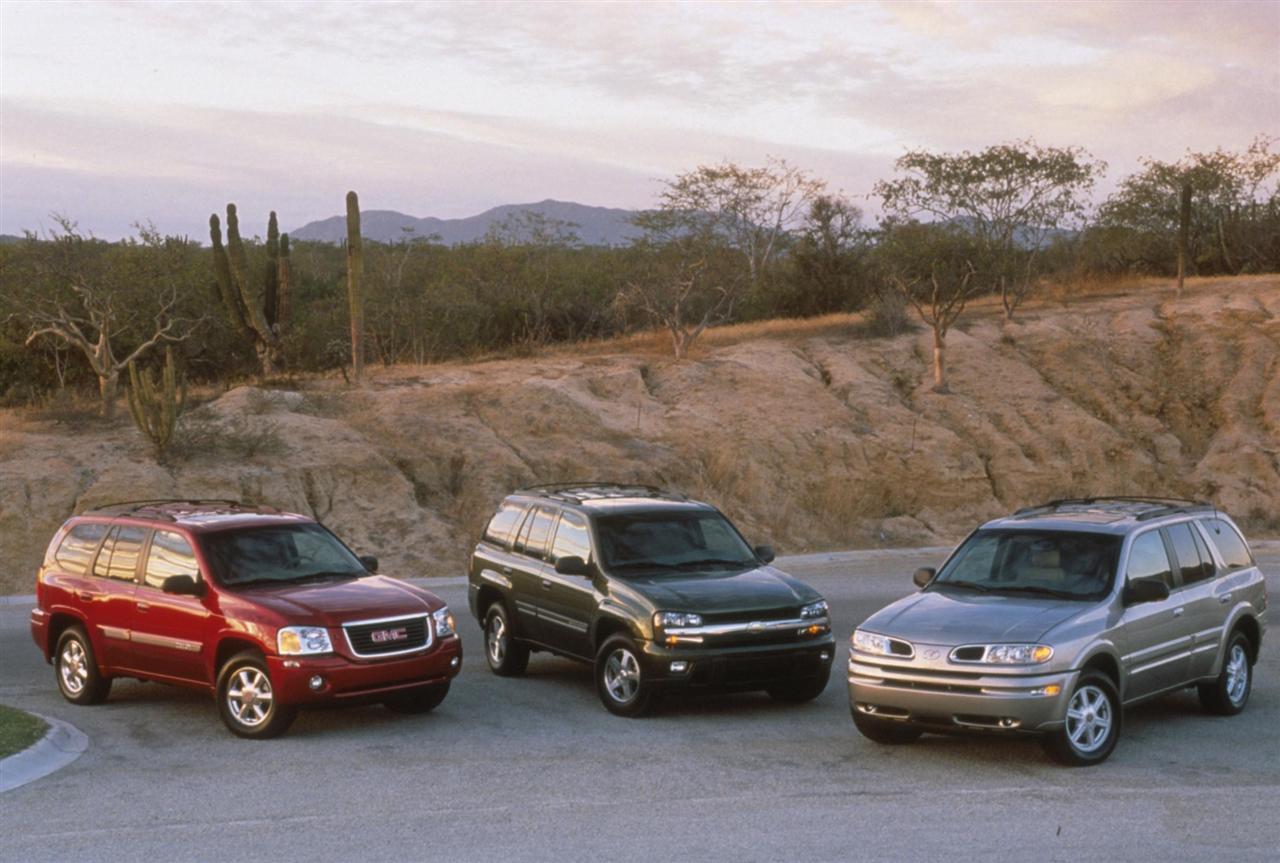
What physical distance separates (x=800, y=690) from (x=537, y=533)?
315 centimetres

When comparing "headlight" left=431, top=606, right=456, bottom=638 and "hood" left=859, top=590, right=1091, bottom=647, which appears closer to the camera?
"hood" left=859, top=590, right=1091, bottom=647

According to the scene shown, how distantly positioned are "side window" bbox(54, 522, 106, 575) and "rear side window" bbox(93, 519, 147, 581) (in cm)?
16

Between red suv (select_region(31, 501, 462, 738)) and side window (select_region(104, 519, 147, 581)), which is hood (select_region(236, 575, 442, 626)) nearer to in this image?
red suv (select_region(31, 501, 462, 738))

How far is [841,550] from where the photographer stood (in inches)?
1096

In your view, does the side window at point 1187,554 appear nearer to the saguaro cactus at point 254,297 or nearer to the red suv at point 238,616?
the red suv at point 238,616

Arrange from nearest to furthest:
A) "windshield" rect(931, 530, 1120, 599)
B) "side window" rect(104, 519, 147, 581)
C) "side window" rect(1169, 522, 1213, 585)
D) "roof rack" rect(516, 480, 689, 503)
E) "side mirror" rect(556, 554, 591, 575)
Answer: "windshield" rect(931, 530, 1120, 599)
"side window" rect(1169, 522, 1213, 585)
"side window" rect(104, 519, 147, 581)
"side mirror" rect(556, 554, 591, 575)
"roof rack" rect(516, 480, 689, 503)

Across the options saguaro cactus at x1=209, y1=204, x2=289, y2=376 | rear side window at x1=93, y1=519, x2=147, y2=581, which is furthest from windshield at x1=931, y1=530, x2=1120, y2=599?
saguaro cactus at x1=209, y1=204, x2=289, y2=376

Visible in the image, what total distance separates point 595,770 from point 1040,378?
92.9 ft

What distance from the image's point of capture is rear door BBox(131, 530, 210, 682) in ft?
40.3

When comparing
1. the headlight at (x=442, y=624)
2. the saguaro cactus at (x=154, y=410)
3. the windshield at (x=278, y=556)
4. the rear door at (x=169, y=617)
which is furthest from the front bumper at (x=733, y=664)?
the saguaro cactus at (x=154, y=410)

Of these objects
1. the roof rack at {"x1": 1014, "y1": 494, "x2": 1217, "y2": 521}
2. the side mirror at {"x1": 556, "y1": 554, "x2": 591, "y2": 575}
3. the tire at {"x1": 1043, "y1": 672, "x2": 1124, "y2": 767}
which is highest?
the roof rack at {"x1": 1014, "y1": 494, "x2": 1217, "y2": 521}

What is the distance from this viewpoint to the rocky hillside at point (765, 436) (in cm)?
2634

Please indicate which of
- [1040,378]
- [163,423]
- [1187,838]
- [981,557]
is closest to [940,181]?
[1040,378]

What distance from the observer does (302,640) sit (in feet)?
38.1
